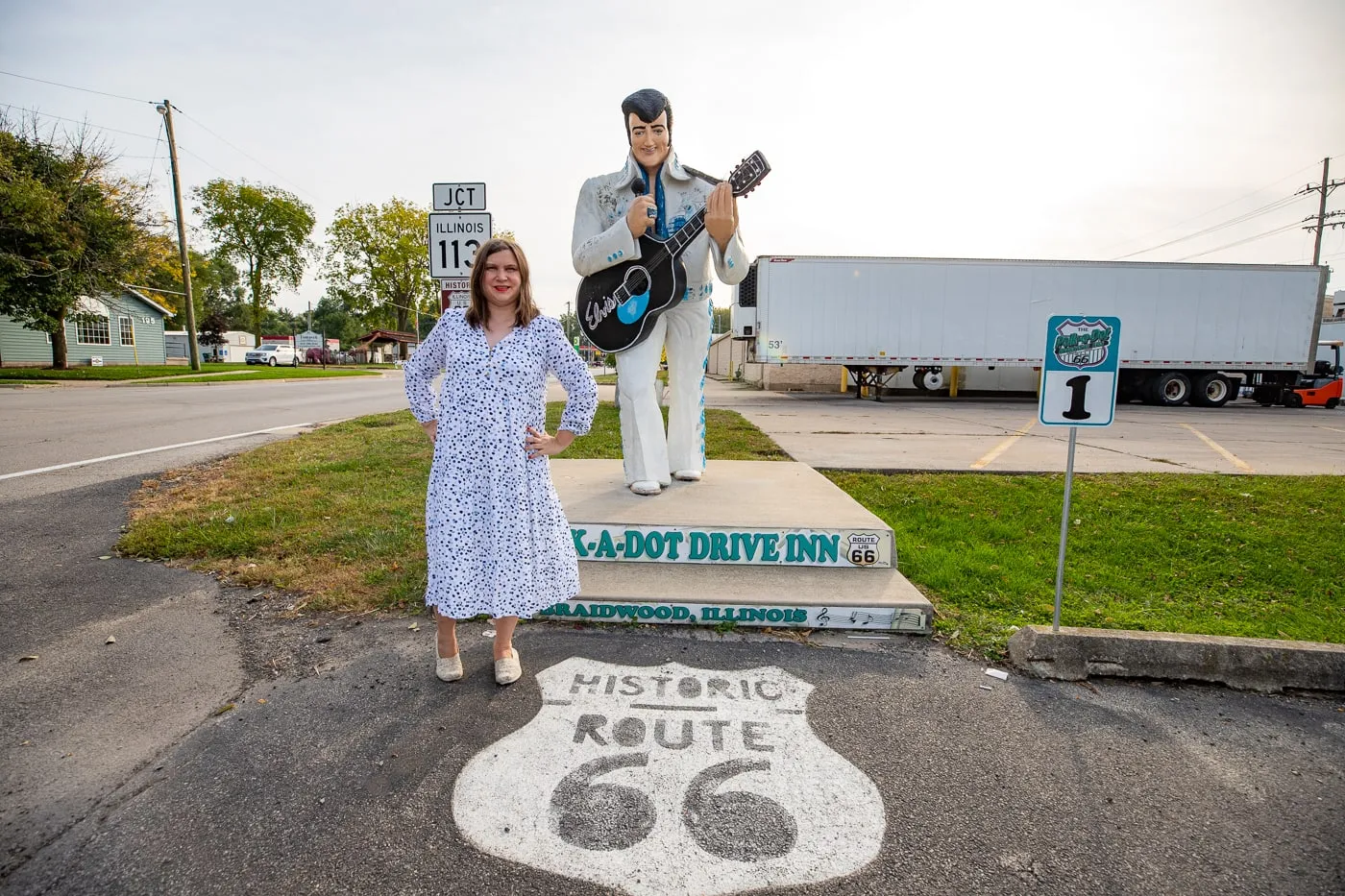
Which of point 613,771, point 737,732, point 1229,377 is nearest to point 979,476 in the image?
point 737,732

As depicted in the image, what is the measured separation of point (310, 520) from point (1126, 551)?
5.83 meters

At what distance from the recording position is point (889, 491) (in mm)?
6121

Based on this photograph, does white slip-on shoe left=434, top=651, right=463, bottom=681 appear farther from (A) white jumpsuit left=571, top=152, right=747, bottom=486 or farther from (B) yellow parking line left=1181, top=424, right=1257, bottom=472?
(B) yellow parking line left=1181, top=424, right=1257, bottom=472

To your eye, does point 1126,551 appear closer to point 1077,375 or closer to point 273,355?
point 1077,375

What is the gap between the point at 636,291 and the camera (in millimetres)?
4172

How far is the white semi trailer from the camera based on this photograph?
17781 millimetres

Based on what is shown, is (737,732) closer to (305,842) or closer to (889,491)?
(305,842)

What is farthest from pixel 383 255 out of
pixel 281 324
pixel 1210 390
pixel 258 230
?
pixel 281 324

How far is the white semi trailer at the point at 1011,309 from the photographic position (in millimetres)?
17781

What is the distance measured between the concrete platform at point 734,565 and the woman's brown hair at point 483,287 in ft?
4.74

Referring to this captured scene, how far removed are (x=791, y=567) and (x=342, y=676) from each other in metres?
2.29

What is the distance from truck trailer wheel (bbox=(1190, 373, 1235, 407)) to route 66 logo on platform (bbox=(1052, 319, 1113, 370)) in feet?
68.8

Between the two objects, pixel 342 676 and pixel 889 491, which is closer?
pixel 342 676

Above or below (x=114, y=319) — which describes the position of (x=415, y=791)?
below
